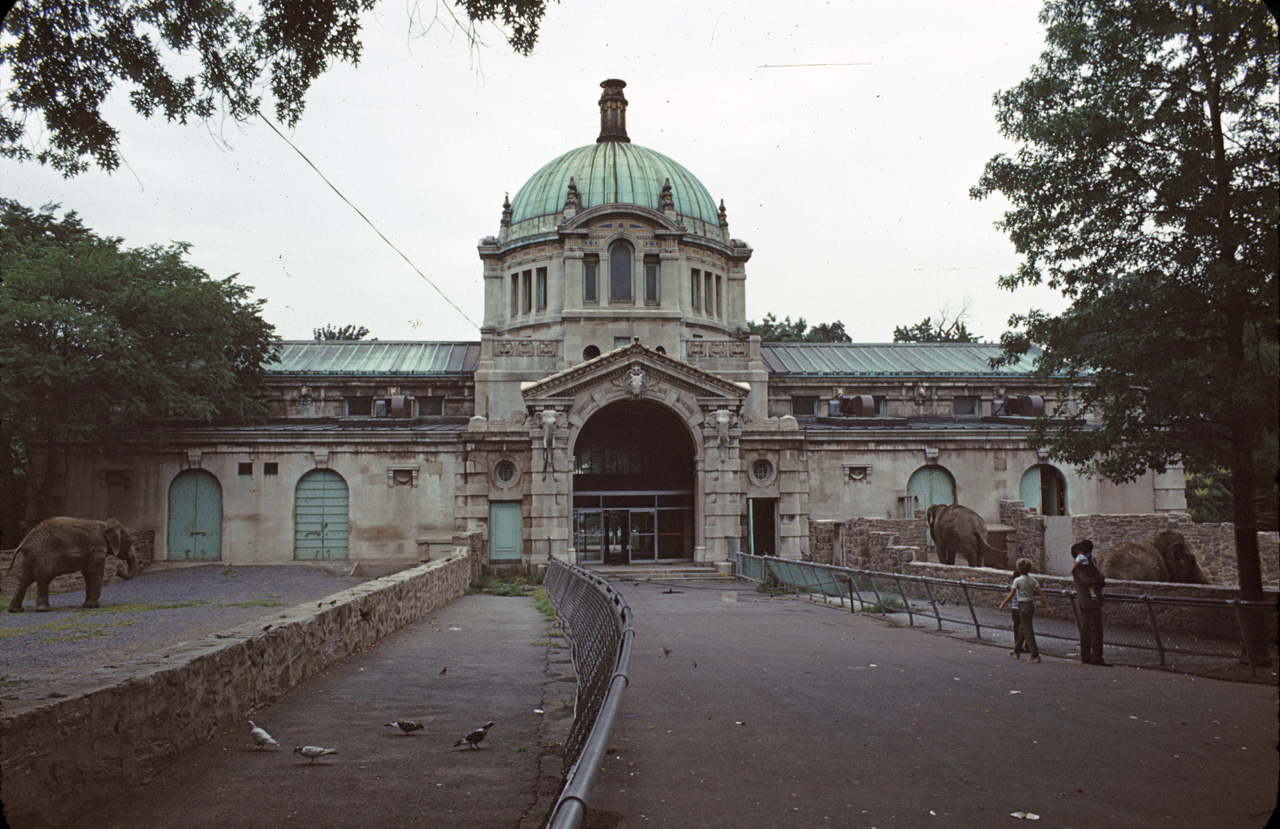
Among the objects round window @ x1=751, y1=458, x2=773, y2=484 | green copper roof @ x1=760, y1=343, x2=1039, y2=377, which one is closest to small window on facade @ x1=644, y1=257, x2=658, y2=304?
green copper roof @ x1=760, y1=343, x2=1039, y2=377

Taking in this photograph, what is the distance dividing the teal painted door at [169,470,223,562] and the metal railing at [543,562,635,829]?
23.3 m

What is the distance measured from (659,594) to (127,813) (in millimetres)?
23195

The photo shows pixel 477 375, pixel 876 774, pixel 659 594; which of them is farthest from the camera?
pixel 477 375

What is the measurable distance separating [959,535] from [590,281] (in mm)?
23124

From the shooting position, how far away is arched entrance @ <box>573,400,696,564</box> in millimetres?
41719

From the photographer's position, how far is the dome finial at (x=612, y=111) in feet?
182

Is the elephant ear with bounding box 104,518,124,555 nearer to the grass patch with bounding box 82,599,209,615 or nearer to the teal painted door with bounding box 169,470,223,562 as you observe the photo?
the grass patch with bounding box 82,599,209,615

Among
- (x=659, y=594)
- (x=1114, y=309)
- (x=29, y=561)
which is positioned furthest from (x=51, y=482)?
(x=1114, y=309)

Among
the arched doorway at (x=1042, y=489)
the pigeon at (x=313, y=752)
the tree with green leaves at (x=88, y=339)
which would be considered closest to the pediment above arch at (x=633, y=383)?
the tree with green leaves at (x=88, y=339)

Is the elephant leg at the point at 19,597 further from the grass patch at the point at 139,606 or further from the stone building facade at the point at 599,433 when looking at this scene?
the stone building facade at the point at 599,433

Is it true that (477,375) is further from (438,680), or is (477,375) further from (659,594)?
(438,680)

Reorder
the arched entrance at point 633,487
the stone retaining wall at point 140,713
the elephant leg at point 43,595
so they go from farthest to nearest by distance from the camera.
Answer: the arched entrance at point 633,487 → the elephant leg at point 43,595 → the stone retaining wall at point 140,713

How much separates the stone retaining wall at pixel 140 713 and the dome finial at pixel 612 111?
154 feet

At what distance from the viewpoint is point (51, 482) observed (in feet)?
116
